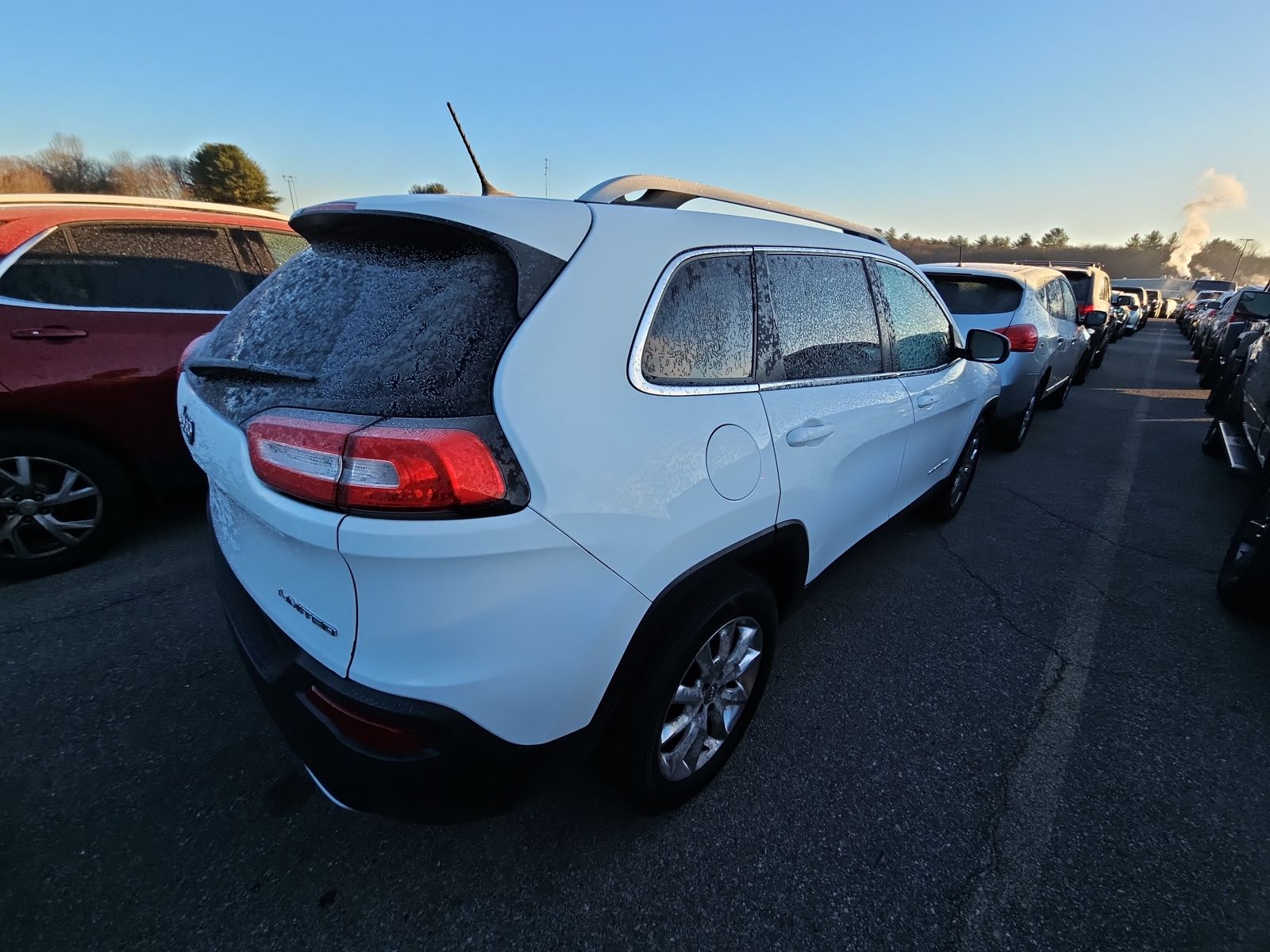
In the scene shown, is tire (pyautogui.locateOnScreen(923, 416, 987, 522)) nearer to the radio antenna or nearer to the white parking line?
the white parking line

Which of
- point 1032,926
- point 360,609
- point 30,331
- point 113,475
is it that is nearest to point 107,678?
point 113,475

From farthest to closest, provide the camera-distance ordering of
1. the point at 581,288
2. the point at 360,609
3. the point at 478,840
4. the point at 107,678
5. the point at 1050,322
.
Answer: the point at 1050,322
the point at 107,678
the point at 478,840
the point at 581,288
the point at 360,609

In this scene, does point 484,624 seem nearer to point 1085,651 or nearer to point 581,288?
point 581,288

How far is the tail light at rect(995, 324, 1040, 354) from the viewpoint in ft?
17.5

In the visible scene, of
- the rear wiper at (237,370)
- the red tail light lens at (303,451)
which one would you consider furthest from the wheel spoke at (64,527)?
the red tail light lens at (303,451)

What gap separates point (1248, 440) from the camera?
4.48 m

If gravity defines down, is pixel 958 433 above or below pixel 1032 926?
above

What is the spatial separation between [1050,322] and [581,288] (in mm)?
6469

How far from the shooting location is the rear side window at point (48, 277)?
2.85m

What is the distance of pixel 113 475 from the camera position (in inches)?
122

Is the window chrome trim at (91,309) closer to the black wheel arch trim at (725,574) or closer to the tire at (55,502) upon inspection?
the tire at (55,502)

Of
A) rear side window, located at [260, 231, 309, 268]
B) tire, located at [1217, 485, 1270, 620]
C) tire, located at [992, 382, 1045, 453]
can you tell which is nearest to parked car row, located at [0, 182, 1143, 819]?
tire, located at [1217, 485, 1270, 620]

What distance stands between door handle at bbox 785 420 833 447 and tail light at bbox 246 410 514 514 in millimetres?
1039

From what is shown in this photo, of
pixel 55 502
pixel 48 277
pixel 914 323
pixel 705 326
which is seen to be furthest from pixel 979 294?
pixel 55 502
